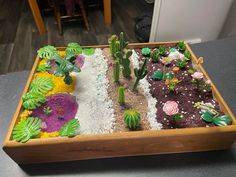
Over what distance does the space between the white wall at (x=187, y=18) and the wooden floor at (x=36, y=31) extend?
0.89 metres

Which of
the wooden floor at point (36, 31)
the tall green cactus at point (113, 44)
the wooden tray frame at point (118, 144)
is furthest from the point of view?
the wooden floor at point (36, 31)

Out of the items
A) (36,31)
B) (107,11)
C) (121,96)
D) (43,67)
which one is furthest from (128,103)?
(36,31)

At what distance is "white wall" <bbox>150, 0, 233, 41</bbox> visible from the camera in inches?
44.0

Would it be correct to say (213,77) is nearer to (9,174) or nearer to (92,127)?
(92,127)

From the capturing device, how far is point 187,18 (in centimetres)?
119

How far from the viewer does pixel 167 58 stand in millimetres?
883

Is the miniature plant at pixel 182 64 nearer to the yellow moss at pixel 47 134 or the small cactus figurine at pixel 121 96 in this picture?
the small cactus figurine at pixel 121 96

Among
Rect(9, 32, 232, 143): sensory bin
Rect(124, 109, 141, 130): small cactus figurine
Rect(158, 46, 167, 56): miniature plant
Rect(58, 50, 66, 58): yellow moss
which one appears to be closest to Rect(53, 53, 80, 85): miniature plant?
Rect(9, 32, 232, 143): sensory bin

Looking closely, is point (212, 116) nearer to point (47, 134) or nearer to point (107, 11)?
point (47, 134)

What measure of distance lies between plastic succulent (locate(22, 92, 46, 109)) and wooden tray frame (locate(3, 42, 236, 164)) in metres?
0.03

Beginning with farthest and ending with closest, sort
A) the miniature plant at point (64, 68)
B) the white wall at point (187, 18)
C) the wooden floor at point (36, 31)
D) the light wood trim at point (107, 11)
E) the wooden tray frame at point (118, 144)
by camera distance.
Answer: the light wood trim at point (107, 11)
the wooden floor at point (36, 31)
the white wall at point (187, 18)
the miniature plant at point (64, 68)
the wooden tray frame at point (118, 144)

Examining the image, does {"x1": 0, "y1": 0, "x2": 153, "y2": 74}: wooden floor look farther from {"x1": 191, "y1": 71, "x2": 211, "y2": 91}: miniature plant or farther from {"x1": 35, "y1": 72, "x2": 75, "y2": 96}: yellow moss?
{"x1": 191, "y1": 71, "x2": 211, "y2": 91}: miniature plant

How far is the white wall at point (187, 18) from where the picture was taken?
1117mm

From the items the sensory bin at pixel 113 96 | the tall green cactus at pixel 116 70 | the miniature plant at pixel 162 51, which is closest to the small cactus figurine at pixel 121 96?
the sensory bin at pixel 113 96
